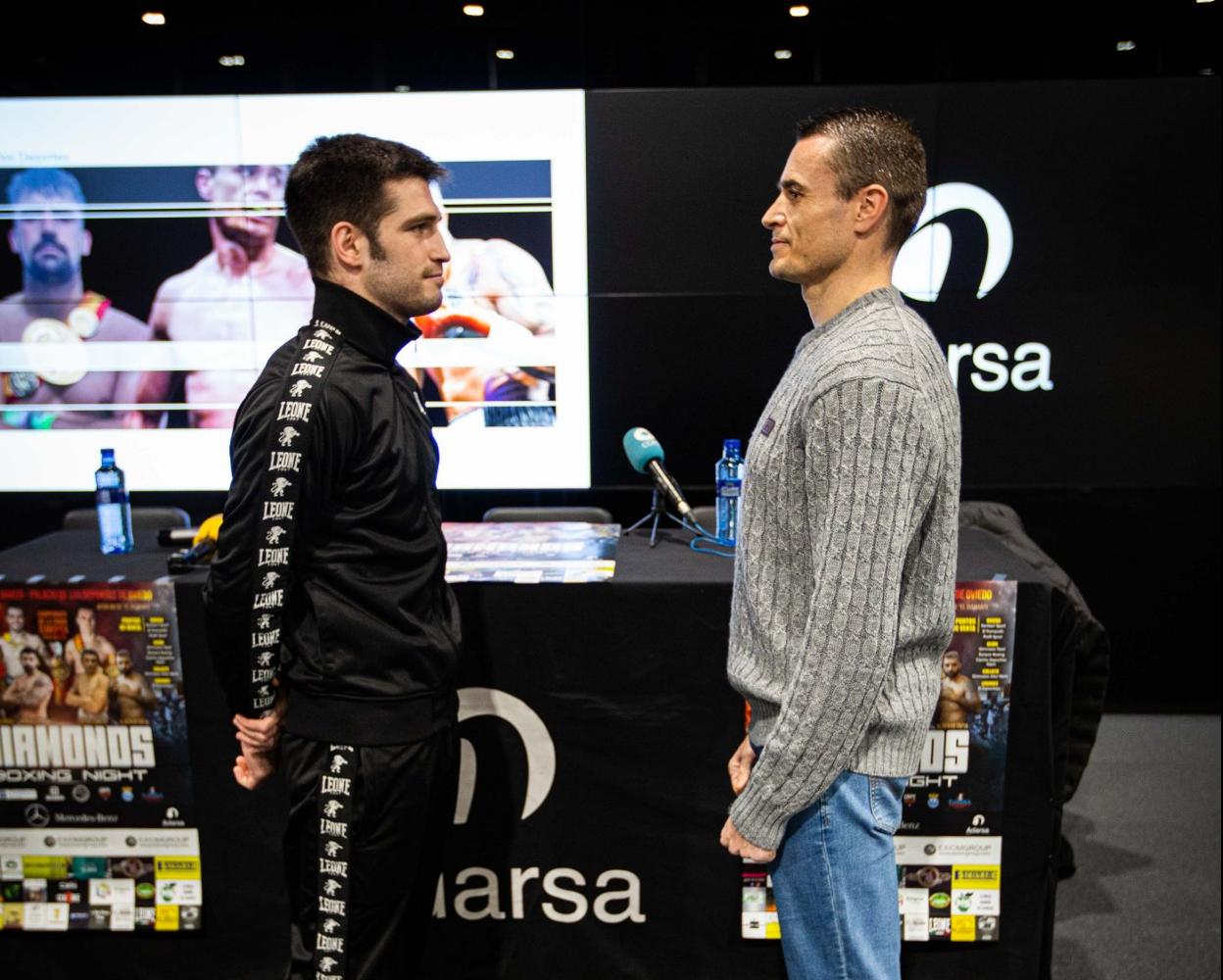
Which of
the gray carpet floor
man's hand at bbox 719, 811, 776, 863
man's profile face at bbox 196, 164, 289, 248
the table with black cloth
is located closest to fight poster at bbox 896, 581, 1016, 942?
the table with black cloth

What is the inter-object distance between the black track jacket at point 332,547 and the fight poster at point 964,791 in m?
1.06

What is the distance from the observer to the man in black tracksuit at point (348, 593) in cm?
150

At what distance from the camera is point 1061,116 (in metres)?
3.59

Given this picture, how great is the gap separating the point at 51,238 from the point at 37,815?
250 centimetres

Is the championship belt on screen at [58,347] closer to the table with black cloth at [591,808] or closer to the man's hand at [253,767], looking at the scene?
the table with black cloth at [591,808]

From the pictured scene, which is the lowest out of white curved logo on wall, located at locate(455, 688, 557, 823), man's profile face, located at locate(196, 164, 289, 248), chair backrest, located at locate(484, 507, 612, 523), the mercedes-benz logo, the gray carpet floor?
the gray carpet floor

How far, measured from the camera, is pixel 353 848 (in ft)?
5.03

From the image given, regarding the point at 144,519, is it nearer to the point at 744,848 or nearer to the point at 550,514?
the point at 550,514

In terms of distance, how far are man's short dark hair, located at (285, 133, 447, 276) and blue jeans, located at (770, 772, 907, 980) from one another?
108cm

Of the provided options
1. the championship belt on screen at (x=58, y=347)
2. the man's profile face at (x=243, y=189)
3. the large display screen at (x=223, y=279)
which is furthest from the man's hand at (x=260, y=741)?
the championship belt on screen at (x=58, y=347)

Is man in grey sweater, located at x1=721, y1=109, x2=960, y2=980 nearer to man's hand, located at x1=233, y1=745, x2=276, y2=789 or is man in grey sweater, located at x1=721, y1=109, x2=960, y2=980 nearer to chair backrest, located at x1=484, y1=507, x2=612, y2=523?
man's hand, located at x1=233, y1=745, x2=276, y2=789

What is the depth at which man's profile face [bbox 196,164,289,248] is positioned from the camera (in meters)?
3.68

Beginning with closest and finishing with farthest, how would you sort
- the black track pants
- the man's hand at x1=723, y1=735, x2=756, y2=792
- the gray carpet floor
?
the man's hand at x1=723, y1=735, x2=756, y2=792 < the black track pants < the gray carpet floor

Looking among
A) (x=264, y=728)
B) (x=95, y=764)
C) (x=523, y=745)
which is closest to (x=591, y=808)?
(x=523, y=745)
